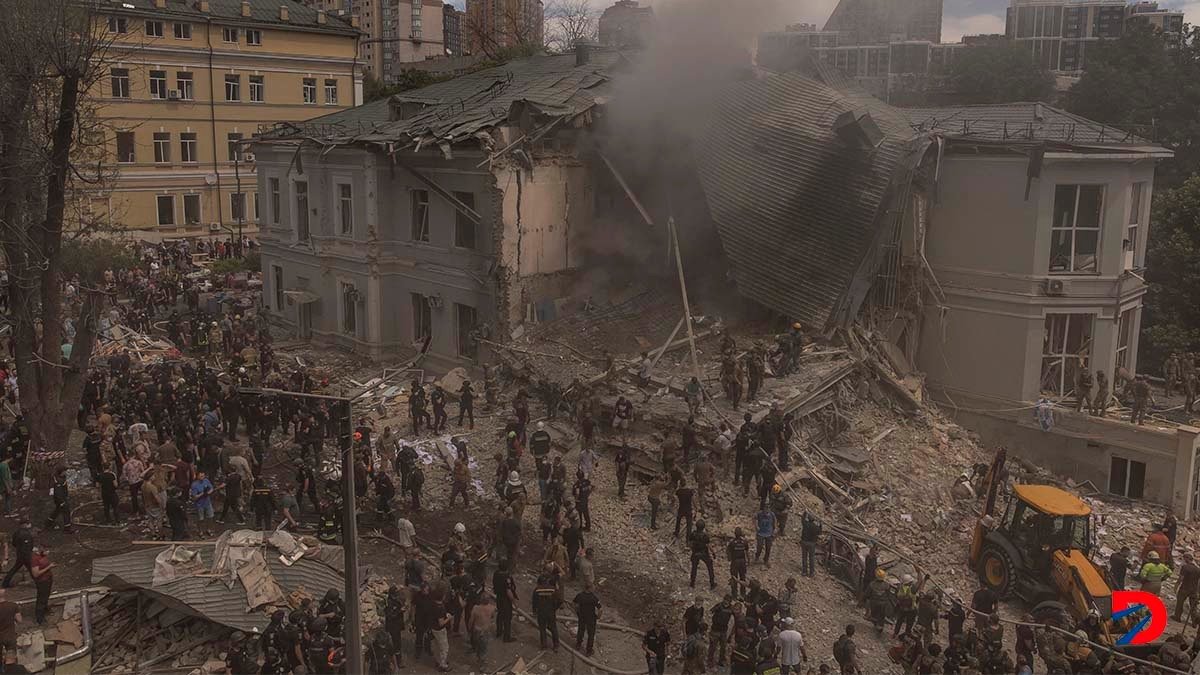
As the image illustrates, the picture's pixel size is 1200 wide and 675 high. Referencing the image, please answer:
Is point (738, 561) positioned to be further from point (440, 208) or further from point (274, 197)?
point (274, 197)

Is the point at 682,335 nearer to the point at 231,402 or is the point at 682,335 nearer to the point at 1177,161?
the point at 231,402

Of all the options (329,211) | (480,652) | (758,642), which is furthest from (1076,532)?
(329,211)

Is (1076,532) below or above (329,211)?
below

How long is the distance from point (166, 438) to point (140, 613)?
7.51 meters

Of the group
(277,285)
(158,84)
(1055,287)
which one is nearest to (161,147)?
(158,84)

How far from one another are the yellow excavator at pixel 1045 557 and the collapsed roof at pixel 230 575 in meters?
11.5

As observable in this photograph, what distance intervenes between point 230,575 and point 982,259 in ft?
63.0

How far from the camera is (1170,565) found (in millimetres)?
19969

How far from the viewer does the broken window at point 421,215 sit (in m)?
29.4

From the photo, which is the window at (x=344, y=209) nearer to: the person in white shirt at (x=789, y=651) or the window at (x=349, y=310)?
the window at (x=349, y=310)

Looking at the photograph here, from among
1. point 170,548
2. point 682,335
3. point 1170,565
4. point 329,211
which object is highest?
point 329,211

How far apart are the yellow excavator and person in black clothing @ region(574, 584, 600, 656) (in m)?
7.47

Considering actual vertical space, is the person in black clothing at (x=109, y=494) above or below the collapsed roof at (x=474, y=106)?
below

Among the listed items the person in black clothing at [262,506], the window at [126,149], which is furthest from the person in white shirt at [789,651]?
the window at [126,149]
